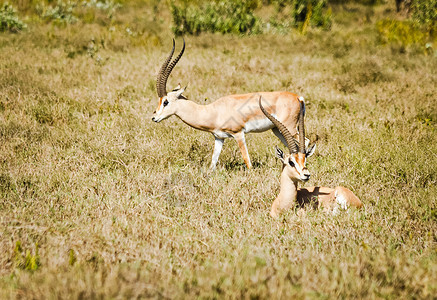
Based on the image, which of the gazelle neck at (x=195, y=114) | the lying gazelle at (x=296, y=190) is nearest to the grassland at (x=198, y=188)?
the lying gazelle at (x=296, y=190)

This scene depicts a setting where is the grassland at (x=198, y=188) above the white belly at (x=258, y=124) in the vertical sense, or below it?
below

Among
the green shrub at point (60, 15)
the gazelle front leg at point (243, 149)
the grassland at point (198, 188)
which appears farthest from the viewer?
the green shrub at point (60, 15)

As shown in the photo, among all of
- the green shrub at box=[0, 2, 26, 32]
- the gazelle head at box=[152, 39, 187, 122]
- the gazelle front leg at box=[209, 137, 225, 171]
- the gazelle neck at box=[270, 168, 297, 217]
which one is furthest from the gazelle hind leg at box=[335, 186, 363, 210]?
the green shrub at box=[0, 2, 26, 32]

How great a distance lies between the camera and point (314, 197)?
4523 millimetres

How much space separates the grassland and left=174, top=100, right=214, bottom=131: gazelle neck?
47cm

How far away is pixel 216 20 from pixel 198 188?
39.8ft

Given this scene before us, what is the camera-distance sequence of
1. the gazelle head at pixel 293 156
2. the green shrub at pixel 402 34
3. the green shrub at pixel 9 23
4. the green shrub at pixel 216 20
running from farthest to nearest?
the green shrub at pixel 216 20 < the green shrub at pixel 402 34 < the green shrub at pixel 9 23 < the gazelle head at pixel 293 156

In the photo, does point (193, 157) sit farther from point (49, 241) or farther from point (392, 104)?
point (392, 104)

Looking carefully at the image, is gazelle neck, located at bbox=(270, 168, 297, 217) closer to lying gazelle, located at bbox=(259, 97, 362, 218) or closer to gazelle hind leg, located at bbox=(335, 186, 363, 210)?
lying gazelle, located at bbox=(259, 97, 362, 218)

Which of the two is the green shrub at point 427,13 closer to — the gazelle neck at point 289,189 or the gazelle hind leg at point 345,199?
the gazelle hind leg at point 345,199

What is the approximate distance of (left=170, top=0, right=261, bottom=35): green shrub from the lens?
15.1m

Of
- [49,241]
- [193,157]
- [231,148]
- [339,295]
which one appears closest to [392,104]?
[231,148]

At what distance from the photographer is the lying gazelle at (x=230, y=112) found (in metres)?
5.72

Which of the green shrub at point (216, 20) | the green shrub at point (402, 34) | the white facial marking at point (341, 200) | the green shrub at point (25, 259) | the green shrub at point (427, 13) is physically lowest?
the green shrub at point (25, 259)
